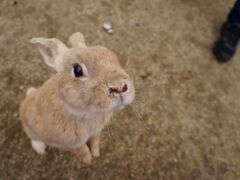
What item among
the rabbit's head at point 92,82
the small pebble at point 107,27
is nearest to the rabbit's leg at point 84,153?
the rabbit's head at point 92,82

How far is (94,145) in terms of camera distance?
3.09 metres

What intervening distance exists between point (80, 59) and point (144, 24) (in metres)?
2.01

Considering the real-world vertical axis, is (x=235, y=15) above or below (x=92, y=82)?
below

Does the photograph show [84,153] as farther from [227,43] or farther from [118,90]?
[227,43]

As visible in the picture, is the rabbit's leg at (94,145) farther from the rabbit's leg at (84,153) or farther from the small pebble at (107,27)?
the small pebble at (107,27)

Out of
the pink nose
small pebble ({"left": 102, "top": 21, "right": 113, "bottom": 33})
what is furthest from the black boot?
the pink nose

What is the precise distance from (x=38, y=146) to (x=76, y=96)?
1109mm

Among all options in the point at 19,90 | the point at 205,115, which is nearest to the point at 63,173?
the point at 19,90

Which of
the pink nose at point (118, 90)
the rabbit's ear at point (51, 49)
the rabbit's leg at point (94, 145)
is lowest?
the rabbit's leg at point (94, 145)

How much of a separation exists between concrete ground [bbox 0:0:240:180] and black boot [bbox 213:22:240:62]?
0.08 metres

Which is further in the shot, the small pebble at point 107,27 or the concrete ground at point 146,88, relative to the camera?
the small pebble at point 107,27

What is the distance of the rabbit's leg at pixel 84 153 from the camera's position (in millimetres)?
2923

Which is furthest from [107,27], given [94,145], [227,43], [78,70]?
[78,70]

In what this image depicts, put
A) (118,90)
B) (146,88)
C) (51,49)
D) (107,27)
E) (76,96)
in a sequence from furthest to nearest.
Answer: (107,27) < (146,88) < (51,49) < (76,96) < (118,90)
